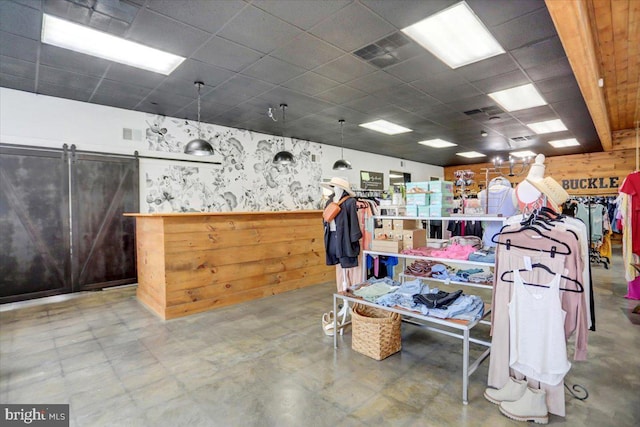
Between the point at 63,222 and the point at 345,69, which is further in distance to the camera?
the point at 63,222

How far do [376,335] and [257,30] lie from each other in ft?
10.7

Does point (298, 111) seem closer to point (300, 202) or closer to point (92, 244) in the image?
point (300, 202)

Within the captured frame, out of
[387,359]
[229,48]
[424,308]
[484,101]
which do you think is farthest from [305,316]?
[484,101]

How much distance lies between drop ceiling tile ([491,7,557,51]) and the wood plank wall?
770 cm

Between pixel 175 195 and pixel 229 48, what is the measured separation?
12.0ft

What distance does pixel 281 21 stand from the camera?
305 cm

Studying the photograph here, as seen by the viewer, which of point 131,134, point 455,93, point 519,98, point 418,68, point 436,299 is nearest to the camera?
point 436,299

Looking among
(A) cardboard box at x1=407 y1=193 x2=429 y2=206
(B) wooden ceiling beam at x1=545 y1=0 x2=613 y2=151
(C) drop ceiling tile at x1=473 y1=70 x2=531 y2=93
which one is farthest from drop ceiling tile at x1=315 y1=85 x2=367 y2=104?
(B) wooden ceiling beam at x1=545 y1=0 x2=613 y2=151

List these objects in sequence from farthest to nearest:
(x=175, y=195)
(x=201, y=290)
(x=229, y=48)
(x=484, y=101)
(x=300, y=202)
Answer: (x=300, y=202) < (x=175, y=195) < (x=484, y=101) < (x=201, y=290) < (x=229, y=48)

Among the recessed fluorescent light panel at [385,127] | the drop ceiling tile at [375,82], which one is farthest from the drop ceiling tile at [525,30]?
the recessed fluorescent light panel at [385,127]

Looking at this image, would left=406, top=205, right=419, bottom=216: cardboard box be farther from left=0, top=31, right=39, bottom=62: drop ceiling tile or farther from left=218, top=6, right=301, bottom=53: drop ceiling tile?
left=0, top=31, right=39, bottom=62: drop ceiling tile

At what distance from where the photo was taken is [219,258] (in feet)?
14.7

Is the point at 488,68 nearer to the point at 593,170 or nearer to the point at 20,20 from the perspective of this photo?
the point at 20,20

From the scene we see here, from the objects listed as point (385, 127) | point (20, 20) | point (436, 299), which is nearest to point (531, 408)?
point (436, 299)
